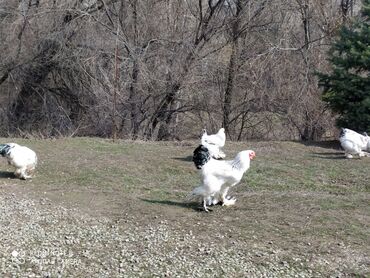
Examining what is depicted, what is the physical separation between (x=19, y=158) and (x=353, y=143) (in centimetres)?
657

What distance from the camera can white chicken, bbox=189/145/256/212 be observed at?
297 inches

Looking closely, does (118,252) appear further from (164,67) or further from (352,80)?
(164,67)

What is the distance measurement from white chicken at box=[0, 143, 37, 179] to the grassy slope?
0.60 feet

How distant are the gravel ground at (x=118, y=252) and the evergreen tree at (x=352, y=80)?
8172mm

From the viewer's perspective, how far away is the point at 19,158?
9.07m

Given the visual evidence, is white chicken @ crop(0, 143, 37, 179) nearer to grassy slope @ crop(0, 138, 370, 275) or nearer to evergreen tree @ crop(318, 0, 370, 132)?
grassy slope @ crop(0, 138, 370, 275)

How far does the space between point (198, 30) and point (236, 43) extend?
1.38 m

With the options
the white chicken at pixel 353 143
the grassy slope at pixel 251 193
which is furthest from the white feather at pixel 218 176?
the white chicken at pixel 353 143

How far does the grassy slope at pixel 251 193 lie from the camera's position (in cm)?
675

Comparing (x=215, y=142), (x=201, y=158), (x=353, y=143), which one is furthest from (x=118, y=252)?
(x=353, y=143)

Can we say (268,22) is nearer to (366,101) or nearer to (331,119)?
(331,119)

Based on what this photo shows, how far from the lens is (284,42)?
19.3m

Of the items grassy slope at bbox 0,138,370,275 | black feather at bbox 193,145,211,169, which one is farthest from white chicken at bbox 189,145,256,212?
grassy slope at bbox 0,138,370,275

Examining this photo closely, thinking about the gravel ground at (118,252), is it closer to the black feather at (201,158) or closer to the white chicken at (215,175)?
the white chicken at (215,175)
